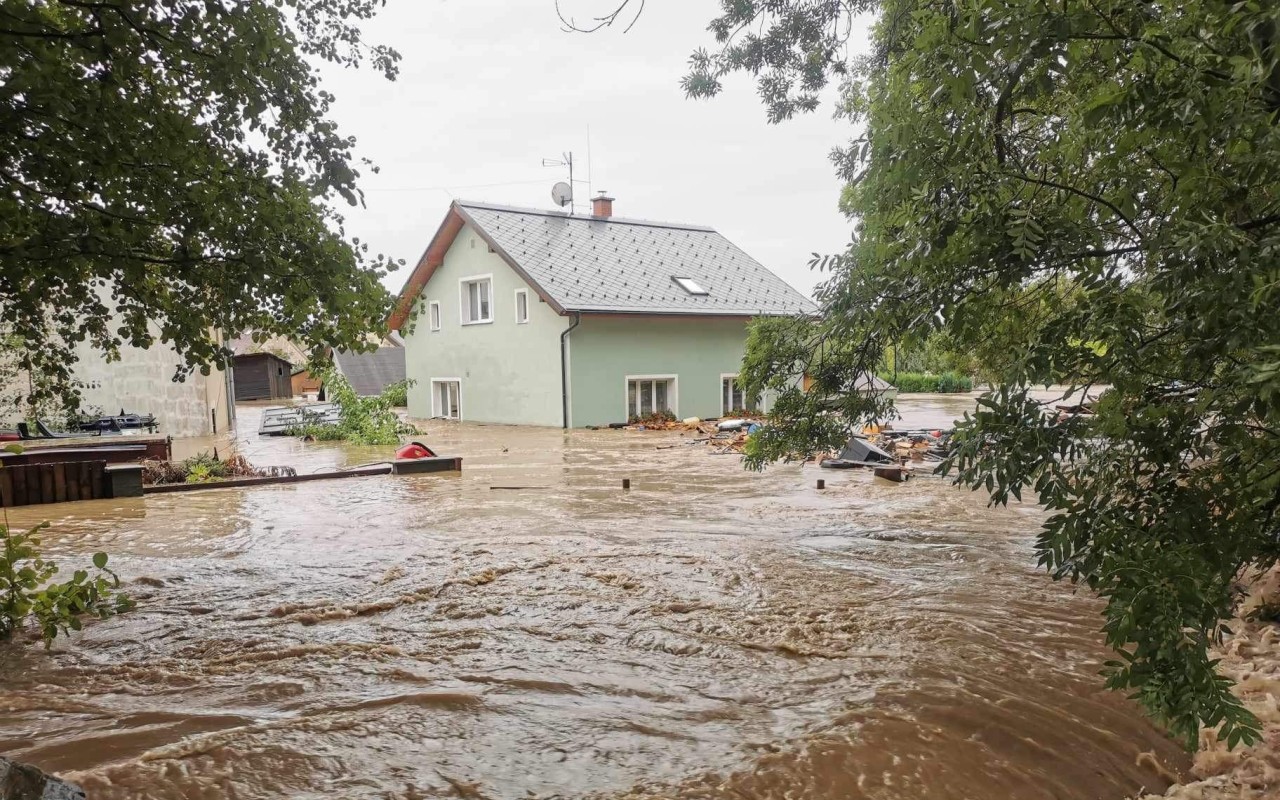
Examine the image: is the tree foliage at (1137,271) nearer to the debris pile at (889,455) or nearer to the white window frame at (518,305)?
the debris pile at (889,455)

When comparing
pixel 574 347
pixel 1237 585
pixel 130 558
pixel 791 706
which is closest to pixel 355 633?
pixel 791 706

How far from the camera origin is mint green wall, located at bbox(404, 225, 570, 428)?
22.9 meters

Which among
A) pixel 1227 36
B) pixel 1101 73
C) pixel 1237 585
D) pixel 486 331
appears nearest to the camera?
pixel 1227 36

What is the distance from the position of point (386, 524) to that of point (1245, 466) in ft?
28.0

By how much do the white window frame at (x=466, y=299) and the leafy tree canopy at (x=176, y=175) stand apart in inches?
755

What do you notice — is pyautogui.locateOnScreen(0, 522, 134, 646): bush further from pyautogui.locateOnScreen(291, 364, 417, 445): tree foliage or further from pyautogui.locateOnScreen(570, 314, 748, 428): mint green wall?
pyautogui.locateOnScreen(570, 314, 748, 428): mint green wall

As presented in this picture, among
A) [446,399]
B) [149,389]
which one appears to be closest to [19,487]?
[149,389]

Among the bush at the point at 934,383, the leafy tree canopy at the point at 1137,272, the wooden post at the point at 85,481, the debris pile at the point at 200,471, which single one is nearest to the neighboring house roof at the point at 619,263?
the debris pile at the point at 200,471

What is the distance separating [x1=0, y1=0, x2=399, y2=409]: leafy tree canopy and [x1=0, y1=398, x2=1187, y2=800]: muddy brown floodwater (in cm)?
201

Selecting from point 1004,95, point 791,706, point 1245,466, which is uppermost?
point 1004,95

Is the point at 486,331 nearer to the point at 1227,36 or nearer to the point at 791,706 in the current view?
the point at 791,706

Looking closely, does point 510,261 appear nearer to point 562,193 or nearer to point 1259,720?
point 562,193

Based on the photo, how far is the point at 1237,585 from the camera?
19.6ft

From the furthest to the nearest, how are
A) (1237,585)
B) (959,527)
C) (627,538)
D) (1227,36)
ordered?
(959,527), (627,538), (1237,585), (1227,36)
